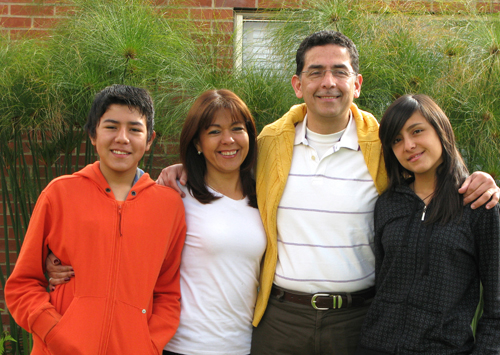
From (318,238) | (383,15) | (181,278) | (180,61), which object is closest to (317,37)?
(383,15)

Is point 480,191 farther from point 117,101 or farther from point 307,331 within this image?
point 117,101

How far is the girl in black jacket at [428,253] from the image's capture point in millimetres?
1587

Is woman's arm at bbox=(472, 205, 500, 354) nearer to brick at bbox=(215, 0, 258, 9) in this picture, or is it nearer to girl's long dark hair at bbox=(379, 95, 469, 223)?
girl's long dark hair at bbox=(379, 95, 469, 223)

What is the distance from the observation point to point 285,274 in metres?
1.95

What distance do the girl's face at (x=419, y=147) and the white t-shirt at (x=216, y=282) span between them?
67 centimetres

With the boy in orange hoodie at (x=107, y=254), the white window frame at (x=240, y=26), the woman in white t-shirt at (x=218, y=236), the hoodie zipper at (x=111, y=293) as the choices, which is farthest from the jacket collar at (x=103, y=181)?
the white window frame at (x=240, y=26)

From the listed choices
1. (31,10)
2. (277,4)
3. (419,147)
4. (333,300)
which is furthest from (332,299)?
(31,10)

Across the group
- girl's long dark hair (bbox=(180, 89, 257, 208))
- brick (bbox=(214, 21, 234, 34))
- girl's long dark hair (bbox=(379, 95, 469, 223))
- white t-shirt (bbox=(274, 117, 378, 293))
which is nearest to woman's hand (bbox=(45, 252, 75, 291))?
girl's long dark hair (bbox=(180, 89, 257, 208))

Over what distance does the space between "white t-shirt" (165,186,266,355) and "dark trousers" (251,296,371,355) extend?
8 cm

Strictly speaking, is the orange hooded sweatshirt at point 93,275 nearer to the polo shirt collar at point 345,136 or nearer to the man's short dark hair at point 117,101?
the man's short dark hair at point 117,101

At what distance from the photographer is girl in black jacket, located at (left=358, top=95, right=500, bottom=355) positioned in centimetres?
159

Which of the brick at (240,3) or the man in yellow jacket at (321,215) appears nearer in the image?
the man in yellow jacket at (321,215)

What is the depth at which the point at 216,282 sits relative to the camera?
186 centimetres

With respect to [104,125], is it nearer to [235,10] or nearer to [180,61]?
[180,61]
